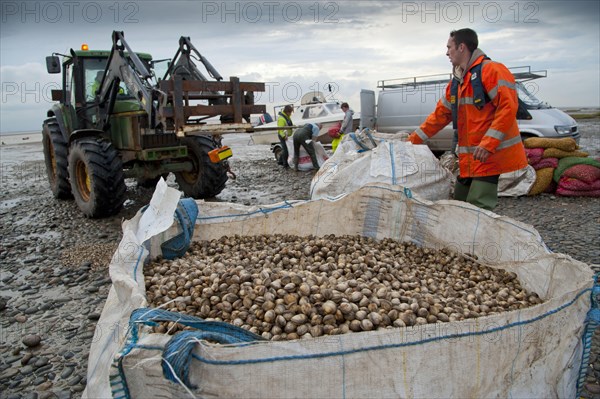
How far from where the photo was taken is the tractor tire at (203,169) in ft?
25.5

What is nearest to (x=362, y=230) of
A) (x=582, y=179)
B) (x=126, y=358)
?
(x=126, y=358)

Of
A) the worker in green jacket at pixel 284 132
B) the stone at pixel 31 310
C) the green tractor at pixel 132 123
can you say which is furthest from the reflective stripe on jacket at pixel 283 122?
the stone at pixel 31 310

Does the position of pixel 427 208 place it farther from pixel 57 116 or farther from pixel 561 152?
pixel 57 116

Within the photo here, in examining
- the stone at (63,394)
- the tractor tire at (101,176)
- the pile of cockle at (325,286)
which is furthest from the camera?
the tractor tire at (101,176)

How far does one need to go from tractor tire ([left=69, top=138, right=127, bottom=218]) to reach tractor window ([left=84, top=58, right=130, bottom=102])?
1.16 metres

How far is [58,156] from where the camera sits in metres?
7.71

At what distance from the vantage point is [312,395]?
1641 millimetres

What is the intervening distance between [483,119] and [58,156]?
271 inches

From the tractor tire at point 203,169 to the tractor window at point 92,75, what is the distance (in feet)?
4.94

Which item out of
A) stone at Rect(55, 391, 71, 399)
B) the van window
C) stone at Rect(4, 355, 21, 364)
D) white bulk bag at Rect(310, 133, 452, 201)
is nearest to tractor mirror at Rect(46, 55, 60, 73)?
white bulk bag at Rect(310, 133, 452, 201)

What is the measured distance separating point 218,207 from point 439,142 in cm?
860

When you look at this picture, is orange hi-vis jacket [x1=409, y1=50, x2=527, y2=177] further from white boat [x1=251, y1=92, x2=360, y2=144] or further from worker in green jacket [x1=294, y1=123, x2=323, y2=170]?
white boat [x1=251, y1=92, x2=360, y2=144]

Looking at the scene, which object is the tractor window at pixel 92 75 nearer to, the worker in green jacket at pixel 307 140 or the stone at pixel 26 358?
the worker in green jacket at pixel 307 140

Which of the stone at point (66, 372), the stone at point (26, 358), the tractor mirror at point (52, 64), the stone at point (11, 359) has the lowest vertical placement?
the stone at point (66, 372)
